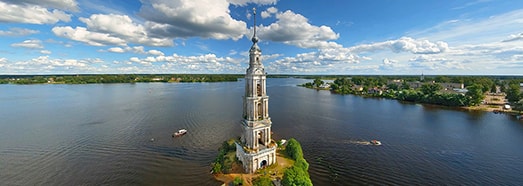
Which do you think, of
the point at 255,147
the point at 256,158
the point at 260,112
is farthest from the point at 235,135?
the point at 256,158

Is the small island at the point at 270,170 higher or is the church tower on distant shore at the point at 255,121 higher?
the church tower on distant shore at the point at 255,121

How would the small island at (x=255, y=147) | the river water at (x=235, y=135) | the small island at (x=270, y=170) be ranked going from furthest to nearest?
the river water at (x=235, y=135)
the small island at (x=255, y=147)
the small island at (x=270, y=170)

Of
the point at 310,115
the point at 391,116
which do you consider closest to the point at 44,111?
the point at 310,115

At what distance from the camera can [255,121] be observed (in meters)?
22.7

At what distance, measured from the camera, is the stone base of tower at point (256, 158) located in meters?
22.0

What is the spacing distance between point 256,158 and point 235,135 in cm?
1837

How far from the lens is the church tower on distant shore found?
2216cm

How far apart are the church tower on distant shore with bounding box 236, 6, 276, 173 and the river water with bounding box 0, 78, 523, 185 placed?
560 cm

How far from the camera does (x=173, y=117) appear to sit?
54.2 metres

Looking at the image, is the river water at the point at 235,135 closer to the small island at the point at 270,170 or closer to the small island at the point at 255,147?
the small island at the point at 270,170

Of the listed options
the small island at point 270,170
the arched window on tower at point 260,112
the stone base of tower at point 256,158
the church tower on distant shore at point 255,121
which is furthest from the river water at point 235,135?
the arched window on tower at point 260,112

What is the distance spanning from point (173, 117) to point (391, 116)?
5511 centimetres

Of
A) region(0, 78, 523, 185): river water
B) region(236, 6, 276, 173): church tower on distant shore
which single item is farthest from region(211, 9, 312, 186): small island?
region(0, 78, 523, 185): river water

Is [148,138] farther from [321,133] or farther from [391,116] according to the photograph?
[391,116]
